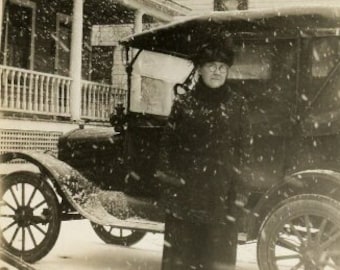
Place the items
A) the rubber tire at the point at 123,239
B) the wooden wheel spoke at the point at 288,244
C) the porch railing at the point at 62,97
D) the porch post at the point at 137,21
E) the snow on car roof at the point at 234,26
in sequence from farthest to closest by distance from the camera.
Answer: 1. the porch post at the point at 137,21
2. the porch railing at the point at 62,97
3. the rubber tire at the point at 123,239
4. the snow on car roof at the point at 234,26
5. the wooden wheel spoke at the point at 288,244

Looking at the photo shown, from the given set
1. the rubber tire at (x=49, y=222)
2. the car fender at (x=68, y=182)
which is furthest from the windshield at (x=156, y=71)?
the rubber tire at (x=49, y=222)

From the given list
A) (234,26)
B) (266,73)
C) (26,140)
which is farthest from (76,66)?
(266,73)

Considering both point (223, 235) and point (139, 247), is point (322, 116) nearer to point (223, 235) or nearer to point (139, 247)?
point (223, 235)

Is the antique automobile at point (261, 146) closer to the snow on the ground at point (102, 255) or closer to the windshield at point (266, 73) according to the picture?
the windshield at point (266, 73)

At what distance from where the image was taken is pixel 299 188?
11.1 feet

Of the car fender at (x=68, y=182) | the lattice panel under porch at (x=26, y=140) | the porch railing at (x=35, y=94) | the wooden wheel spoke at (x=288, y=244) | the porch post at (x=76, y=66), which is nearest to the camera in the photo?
the wooden wheel spoke at (x=288, y=244)

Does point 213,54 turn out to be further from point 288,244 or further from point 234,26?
point 288,244

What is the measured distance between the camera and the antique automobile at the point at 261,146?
3.38 meters

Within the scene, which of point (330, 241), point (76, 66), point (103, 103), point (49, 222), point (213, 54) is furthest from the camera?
point (103, 103)

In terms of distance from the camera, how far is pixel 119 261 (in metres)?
4.79

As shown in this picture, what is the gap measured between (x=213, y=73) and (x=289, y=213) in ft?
3.23

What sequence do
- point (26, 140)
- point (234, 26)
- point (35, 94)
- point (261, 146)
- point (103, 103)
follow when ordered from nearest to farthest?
point (261, 146), point (234, 26), point (26, 140), point (35, 94), point (103, 103)

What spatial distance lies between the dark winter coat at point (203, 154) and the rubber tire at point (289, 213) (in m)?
0.51

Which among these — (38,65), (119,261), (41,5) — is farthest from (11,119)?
(119,261)
